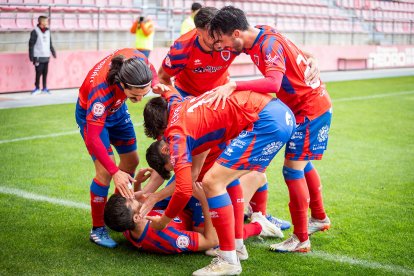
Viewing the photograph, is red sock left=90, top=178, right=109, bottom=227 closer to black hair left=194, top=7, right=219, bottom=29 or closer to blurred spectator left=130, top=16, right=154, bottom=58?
black hair left=194, top=7, right=219, bottom=29

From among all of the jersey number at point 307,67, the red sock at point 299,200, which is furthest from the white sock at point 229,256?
the jersey number at point 307,67

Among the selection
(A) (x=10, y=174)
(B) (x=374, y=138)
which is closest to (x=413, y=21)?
(B) (x=374, y=138)

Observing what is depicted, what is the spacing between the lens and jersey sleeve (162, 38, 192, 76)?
6305 millimetres

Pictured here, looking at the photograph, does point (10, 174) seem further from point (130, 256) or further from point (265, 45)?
point (265, 45)

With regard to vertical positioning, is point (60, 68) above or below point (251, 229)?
above

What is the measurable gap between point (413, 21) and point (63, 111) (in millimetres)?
25799

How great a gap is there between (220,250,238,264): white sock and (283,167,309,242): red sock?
2.77 feet

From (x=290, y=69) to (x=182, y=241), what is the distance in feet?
5.44

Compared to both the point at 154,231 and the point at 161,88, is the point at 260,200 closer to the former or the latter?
the point at 154,231

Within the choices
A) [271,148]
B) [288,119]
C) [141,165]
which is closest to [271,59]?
[288,119]

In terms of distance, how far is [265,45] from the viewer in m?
5.08

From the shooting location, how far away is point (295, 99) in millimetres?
5445

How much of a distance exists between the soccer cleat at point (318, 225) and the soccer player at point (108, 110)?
5.94 feet

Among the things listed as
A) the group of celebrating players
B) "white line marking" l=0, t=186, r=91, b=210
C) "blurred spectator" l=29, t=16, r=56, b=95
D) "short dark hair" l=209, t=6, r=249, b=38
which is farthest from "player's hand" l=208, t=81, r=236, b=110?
"blurred spectator" l=29, t=16, r=56, b=95
